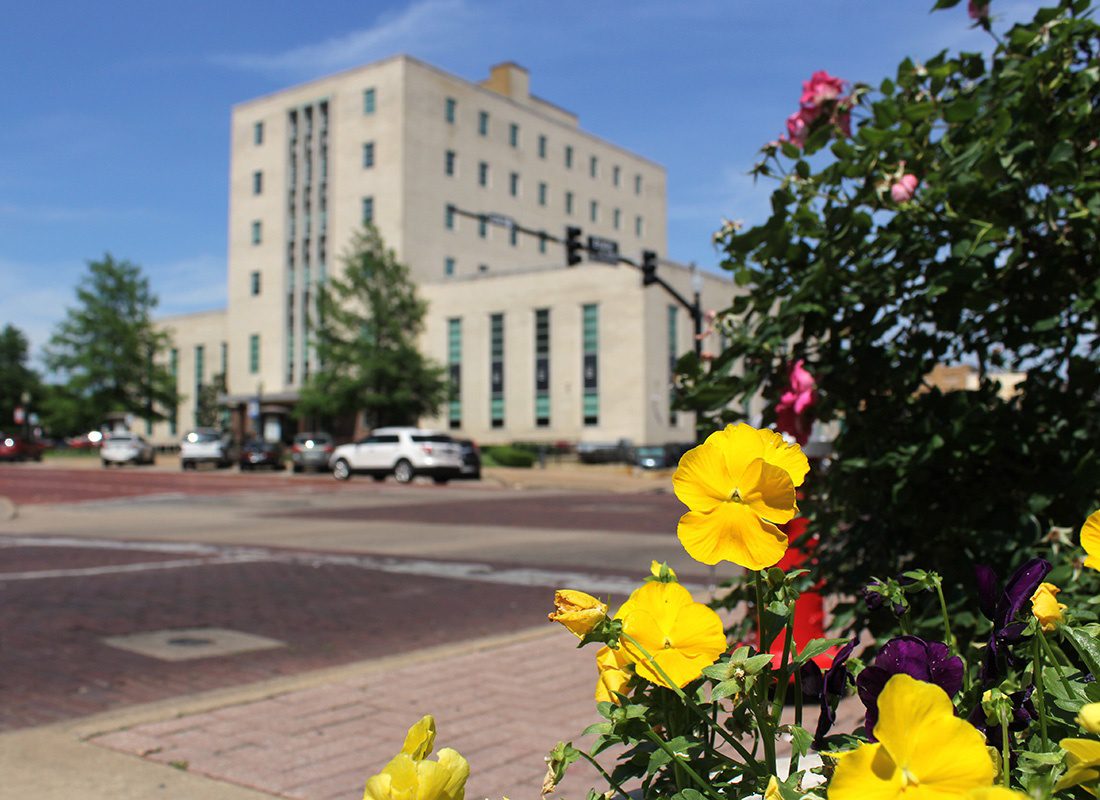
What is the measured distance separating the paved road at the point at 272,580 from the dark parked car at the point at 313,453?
1991cm

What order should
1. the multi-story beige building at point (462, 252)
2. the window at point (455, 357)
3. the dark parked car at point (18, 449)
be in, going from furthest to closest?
the window at point (455, 357), the dark parked car at point (18, 449), the multi-story beige building at point (462, 252)

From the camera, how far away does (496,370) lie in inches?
2334

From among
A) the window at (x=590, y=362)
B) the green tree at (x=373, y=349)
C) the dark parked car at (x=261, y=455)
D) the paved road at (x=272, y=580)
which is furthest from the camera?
the window at (x=590, y=362)

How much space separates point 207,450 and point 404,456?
16708 mm

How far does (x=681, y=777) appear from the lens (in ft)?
3.99

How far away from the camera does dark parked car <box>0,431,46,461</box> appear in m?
57.5

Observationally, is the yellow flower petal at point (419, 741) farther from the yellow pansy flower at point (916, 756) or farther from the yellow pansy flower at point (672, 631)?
the yellow pansy flower at point (916, 756)

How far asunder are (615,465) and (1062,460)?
1860 inches

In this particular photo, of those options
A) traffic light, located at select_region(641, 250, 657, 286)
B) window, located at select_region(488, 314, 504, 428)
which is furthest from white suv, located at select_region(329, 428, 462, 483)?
window, located at select_region(488, 314, 504, 428)

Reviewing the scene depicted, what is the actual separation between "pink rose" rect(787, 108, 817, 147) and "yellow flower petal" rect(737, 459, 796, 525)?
234cm

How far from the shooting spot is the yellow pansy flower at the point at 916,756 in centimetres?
89

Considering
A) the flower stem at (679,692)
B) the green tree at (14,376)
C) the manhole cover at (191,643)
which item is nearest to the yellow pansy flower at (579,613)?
the flower stem at (679,692)

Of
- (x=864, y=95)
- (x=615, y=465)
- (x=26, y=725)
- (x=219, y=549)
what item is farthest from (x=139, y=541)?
(x=615, y=465)

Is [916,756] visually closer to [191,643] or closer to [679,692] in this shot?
[679,692]
